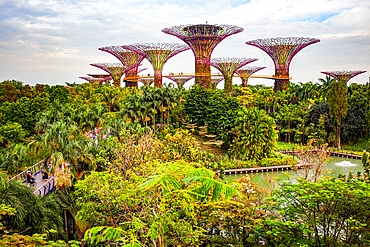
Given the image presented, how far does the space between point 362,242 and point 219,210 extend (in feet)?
15.1

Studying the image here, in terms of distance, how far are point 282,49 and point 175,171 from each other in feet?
163

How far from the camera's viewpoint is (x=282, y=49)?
51.4 m

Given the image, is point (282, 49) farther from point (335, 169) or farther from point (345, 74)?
point (335, 169)

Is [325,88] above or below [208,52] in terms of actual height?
below

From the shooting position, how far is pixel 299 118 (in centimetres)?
3903

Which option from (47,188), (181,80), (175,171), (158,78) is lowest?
(47,188)

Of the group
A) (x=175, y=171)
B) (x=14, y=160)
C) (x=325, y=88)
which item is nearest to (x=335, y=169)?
(x=325, y=88)

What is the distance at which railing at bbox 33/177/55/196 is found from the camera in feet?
46.1

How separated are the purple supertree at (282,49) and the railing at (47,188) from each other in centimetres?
4582

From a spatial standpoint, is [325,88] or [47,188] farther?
[325,88]

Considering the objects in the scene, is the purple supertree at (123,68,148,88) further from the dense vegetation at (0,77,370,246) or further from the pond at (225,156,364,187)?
the pond at (225,156,364,187)

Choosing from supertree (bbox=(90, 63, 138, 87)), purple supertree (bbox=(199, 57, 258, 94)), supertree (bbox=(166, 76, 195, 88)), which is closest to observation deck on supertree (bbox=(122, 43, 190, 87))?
purple supertree (bbox=(199, 57, 258, 94))

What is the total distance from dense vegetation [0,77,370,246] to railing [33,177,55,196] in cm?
57

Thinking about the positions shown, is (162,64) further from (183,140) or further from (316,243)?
(316,243)
